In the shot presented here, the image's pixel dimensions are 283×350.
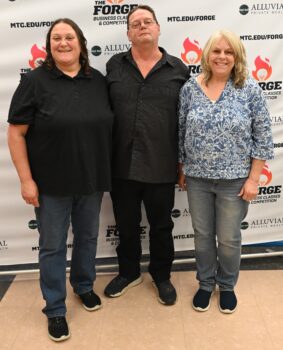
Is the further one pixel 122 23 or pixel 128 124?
pixel 122 23

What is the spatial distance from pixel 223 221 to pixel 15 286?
54.6 inches

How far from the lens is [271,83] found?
2207 mm

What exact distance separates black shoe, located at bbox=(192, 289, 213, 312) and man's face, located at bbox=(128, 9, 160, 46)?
4.51 feet

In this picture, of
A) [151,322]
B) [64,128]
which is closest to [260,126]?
[64,128]

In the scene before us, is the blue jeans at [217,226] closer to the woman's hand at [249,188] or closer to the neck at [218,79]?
the woman's hand at [249,188]

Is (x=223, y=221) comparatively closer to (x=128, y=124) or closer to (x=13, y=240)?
(x=128, y=124)

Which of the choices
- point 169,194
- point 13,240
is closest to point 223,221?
point 169,194

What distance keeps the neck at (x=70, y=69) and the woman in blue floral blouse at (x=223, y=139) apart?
517mm

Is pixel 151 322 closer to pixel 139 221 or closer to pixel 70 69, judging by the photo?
pixel 139 221

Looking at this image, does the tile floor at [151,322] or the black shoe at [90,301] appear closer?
the tile floor at [151,322]

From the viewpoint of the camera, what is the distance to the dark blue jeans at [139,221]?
1929 mm

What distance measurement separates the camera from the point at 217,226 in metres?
1.88

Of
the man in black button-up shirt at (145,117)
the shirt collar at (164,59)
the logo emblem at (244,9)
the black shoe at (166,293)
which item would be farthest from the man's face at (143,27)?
the black shoe at (166,293)

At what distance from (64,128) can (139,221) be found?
30.2 inches
